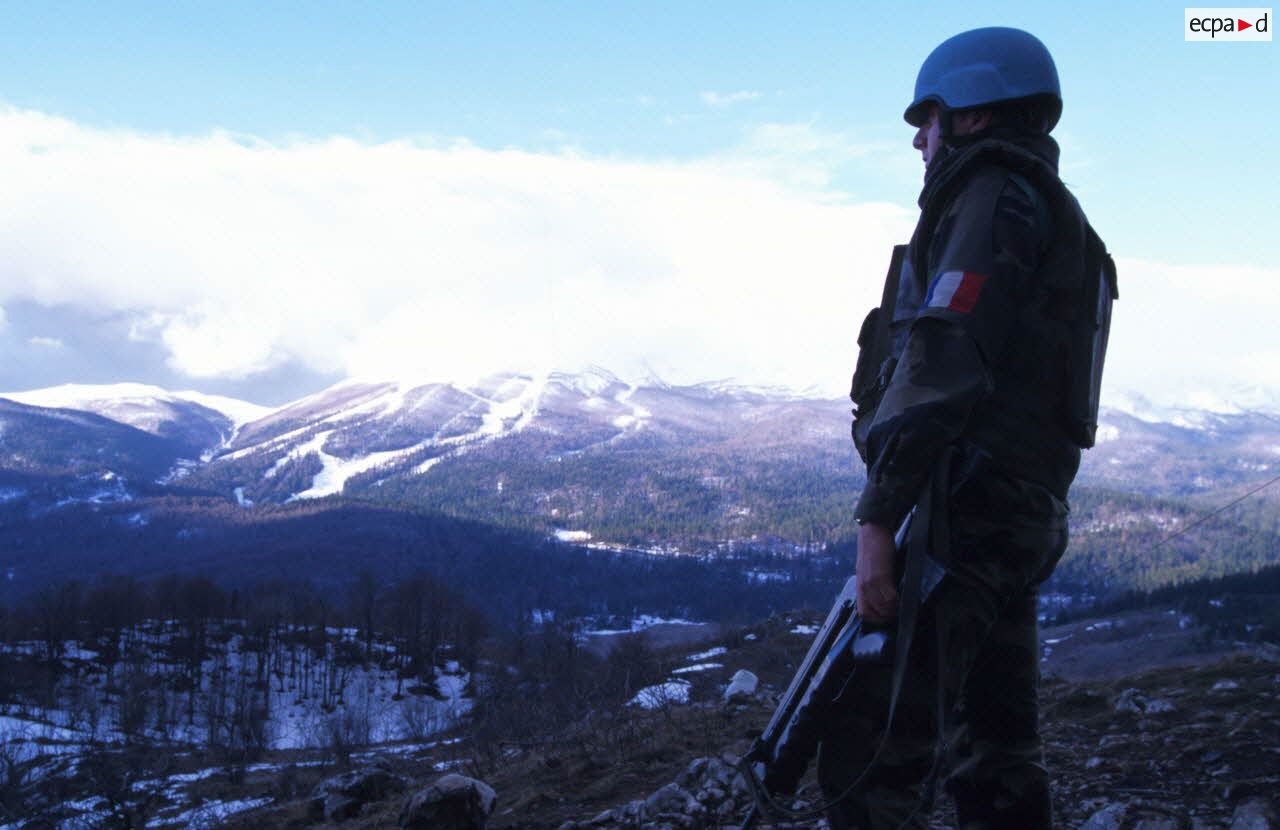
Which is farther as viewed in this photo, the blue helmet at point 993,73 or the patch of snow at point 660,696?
the patch of snow at point 660,696

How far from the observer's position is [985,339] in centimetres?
300

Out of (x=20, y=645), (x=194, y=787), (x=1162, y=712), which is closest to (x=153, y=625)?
(x=20, y=645)

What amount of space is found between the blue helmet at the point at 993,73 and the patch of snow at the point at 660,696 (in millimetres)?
10479

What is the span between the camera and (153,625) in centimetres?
9712

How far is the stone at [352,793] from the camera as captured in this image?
12.5 m

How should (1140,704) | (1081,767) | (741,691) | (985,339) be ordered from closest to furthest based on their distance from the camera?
(985,339) < (1081,767) < (1140,704) < (741,691)

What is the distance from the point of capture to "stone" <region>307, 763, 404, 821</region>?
12539 mm

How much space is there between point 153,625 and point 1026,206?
362 feet

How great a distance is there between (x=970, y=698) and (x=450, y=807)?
5681mm

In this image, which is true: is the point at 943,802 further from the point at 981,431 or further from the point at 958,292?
the point at 958,292

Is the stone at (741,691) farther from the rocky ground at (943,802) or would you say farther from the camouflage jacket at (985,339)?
the camouflage jacket at (985,339)

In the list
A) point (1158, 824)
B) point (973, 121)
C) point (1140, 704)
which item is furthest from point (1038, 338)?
point (1140, 704)

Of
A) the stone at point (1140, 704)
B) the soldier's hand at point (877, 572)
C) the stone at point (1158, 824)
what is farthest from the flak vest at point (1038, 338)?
the stone at point (1140, 704)

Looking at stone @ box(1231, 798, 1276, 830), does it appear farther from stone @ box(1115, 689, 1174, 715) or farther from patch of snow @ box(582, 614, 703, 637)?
patch of snow @ box(582, 614, 703, 637)
